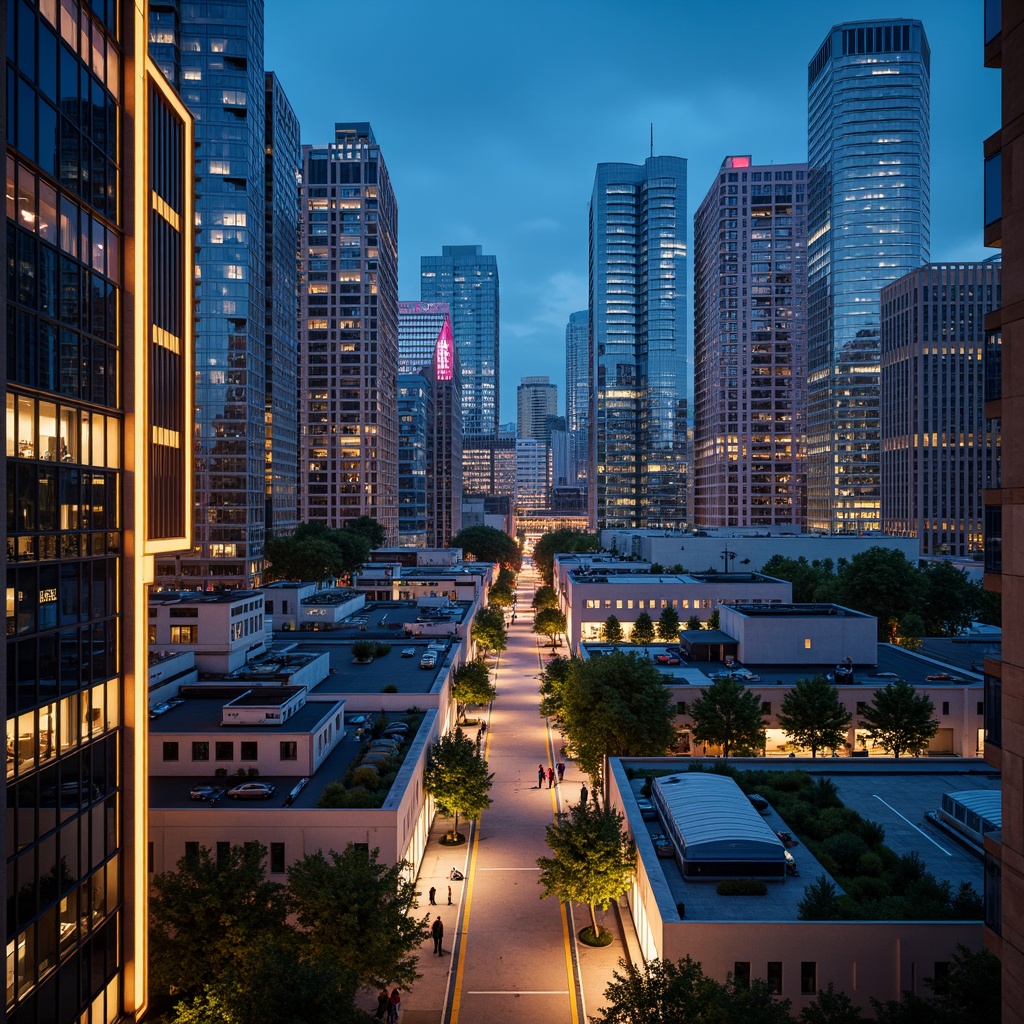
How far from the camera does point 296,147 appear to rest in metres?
167

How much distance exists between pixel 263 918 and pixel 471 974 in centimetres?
950

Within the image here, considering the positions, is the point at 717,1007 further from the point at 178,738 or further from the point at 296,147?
the point at 296,147

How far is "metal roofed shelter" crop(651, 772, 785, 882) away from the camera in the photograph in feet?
99.6

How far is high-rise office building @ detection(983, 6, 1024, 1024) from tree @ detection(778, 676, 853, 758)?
3698 centimetres

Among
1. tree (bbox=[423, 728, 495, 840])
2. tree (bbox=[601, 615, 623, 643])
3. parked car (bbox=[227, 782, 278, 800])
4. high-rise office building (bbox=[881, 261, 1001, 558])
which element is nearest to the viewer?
parked car (bbox=[227, 782, 278, 800])

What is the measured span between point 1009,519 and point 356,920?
24.2m

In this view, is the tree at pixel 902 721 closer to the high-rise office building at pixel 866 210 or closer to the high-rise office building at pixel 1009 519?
the high-rise office building at pixel 1009 519

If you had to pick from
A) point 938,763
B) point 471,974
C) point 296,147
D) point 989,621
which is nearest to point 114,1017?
point 471,974

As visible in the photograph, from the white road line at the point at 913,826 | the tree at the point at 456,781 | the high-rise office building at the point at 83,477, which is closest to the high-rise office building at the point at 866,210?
the white road line at the point at 913,826

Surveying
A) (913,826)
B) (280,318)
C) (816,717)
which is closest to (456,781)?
(913,826)

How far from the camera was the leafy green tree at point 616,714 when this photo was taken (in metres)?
49.7

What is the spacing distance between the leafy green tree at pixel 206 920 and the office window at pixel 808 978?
18.3 metres

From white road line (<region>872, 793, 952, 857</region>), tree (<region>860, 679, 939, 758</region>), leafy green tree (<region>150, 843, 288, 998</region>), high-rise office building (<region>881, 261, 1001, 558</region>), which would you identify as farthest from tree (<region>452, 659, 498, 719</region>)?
high-rise office building (<region>881, 261, 1001, 558</region>)

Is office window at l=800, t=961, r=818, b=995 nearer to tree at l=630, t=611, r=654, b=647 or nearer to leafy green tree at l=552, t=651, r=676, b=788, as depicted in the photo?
leafy green tree at l=552, t=651, r=676, b=788
